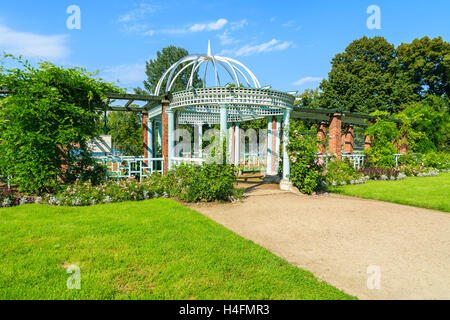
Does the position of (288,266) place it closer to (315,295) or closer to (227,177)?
(315,295)

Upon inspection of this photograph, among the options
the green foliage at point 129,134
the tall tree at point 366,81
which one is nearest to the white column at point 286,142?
the green foliage at point 129,134

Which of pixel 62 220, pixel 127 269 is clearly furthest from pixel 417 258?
pixel 62 220

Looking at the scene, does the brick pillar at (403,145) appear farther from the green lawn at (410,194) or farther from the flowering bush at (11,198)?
the flowering bush at (11,198)

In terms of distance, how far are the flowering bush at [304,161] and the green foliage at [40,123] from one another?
19.8ft

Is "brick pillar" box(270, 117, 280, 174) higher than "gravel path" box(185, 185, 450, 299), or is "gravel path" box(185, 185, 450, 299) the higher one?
"brick pillar" box(270, 117, 280, 174)

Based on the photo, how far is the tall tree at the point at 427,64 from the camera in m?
26.6

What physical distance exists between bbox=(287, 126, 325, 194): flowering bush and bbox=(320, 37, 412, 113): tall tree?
2023 centimetres

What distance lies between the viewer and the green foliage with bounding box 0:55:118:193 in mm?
6336

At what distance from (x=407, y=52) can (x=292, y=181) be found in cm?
2825

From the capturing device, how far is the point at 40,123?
6.49 meters

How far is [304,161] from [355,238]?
4118mm

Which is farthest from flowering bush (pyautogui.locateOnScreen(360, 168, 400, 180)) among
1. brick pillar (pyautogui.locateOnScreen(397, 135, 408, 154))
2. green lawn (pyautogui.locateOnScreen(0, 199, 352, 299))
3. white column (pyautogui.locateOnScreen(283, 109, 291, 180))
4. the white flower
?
the white flower

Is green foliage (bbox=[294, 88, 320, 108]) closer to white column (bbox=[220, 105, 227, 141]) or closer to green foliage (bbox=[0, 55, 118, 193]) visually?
white column (bbox=[220, 105, 227, 141])

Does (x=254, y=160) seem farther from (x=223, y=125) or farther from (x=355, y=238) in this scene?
(x=355, y=238)
